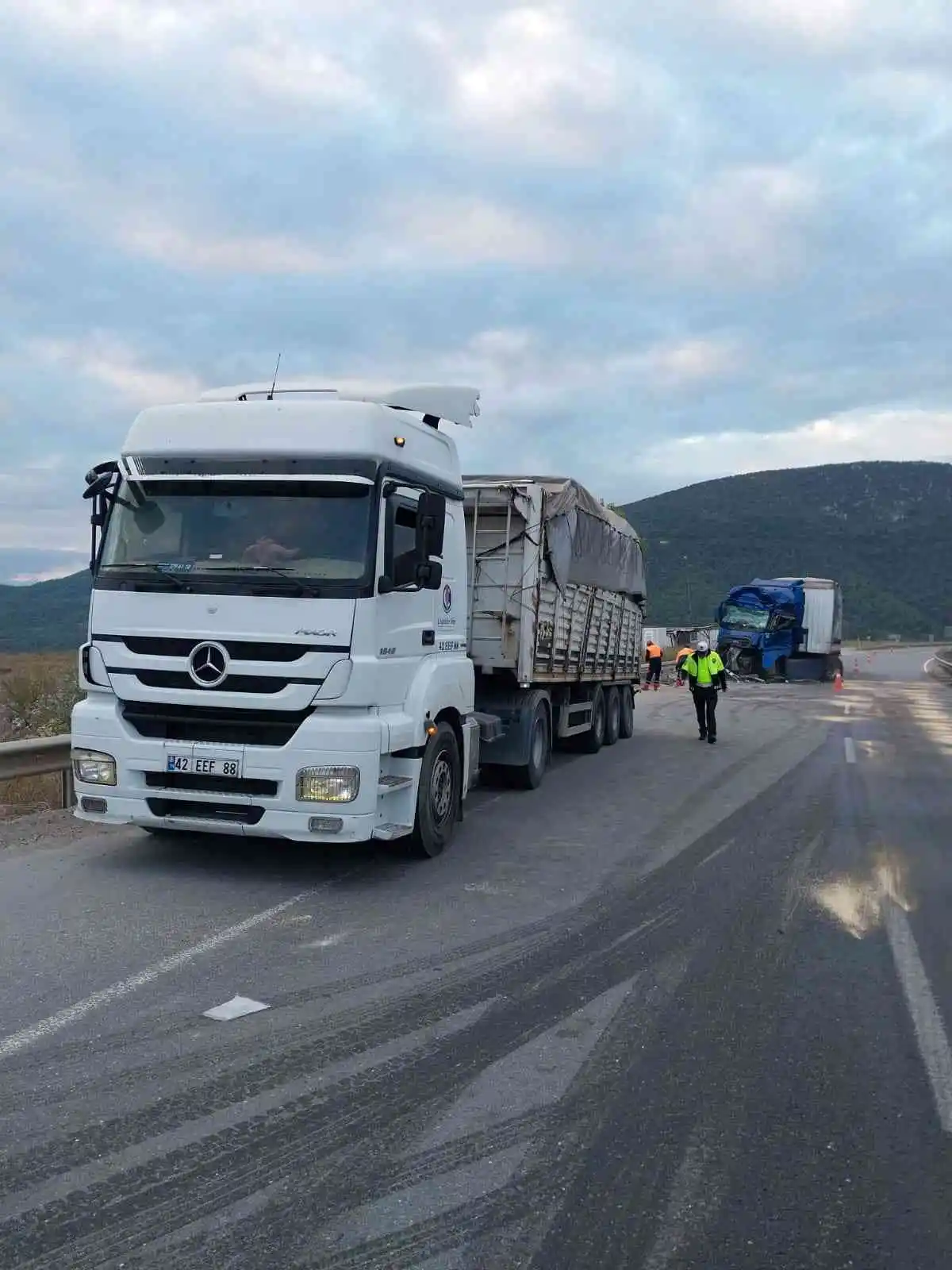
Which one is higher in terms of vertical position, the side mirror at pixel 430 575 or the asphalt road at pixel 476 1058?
the side mirror at pixel 430 575

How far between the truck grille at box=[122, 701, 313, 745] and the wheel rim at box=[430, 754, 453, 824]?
135 centimetres

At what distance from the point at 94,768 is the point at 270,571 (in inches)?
68.2

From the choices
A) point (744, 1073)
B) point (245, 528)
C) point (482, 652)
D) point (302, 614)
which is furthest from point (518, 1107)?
point (482, 652)

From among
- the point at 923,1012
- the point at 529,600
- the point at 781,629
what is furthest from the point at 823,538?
the point at 923,1012

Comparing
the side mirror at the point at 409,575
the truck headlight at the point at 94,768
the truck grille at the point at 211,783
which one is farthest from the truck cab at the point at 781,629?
the truck headlight at the point at 94,768

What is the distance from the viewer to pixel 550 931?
5.89 metres

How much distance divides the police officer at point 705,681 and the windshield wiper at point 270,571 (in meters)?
10.2

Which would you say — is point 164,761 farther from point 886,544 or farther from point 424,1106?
point 886,544

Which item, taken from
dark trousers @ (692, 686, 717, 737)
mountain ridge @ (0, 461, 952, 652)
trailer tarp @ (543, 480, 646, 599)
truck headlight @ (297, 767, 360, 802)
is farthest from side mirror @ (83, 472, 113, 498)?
mountain ridge @ (0, 461, 952, 652)

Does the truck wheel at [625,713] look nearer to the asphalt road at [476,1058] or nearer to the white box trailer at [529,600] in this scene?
the white box trailer at [529,600]

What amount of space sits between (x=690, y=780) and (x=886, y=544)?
11844 cm

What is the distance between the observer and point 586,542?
41.0ft

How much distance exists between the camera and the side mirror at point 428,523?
22.2ft

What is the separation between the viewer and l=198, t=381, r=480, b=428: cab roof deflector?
25.3 ft
